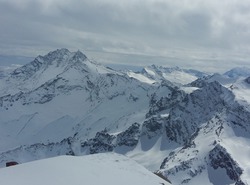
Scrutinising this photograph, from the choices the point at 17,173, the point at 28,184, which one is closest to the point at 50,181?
the point at 28,184

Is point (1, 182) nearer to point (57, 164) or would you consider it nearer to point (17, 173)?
point (17, 173)

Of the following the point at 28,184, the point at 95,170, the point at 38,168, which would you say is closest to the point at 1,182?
the point at 28,184

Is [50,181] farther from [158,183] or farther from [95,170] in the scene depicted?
[158,183]

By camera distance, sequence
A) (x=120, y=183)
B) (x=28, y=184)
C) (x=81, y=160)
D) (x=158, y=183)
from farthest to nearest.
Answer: (x=81, y=160) → (x=158, y=183) → (x=120, y=183) → (x=28, y=184)

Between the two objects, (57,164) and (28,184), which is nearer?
(28,184)

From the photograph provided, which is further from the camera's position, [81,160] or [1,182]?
[81,160]

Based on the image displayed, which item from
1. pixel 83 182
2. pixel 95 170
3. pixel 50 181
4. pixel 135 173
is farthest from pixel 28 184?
pixel 135 173

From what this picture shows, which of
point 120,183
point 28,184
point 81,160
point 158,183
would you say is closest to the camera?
point 28,184
